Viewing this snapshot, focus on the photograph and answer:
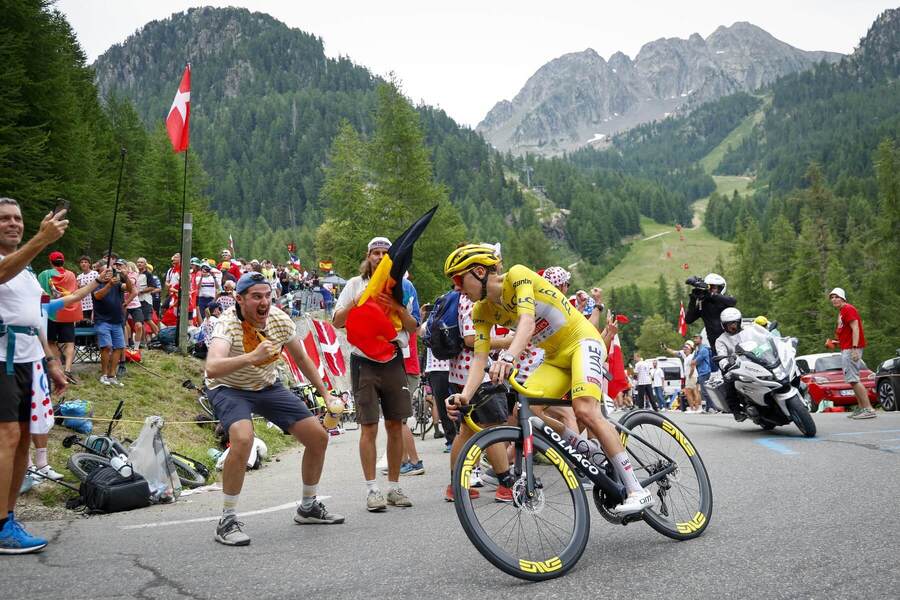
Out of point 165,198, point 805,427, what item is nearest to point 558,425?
point 805,427

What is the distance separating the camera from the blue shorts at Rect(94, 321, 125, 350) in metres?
11.9

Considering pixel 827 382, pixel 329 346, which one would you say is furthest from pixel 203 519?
pixel 827 382

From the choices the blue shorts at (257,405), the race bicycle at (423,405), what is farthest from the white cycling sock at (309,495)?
the race bicycle at (423,405)

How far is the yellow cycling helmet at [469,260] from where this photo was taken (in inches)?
191

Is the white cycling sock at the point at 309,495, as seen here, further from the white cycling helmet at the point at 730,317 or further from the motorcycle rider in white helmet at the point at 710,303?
the motorcycle rider in white helmet at the point at 710,303

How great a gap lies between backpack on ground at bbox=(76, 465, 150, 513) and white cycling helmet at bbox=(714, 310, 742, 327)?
24.5 ft

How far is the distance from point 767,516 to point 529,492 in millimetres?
2086

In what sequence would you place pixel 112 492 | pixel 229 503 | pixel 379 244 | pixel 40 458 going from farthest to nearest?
pixel 40 458
pixel 112 492
pixel 379 244
pixel 229 503

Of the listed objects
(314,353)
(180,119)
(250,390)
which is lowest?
(314,353)

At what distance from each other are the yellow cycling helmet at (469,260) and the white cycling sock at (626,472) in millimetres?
1415

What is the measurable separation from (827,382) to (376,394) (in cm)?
1739

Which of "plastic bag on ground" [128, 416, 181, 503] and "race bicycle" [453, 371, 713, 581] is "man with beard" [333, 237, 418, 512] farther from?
"plastic bag on ground" [128, 416, 181, 503]

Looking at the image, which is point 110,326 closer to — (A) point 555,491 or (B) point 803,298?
(A) point 555,491

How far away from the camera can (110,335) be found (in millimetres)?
11938
